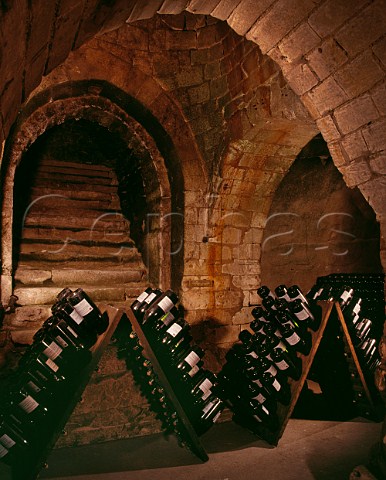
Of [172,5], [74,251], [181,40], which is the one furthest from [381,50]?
[74,251]

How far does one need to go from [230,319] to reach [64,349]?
2422 millimetres

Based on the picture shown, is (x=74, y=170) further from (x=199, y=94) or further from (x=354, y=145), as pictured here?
(x=354, y=145)

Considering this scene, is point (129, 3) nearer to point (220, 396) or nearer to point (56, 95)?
point (56, 95)

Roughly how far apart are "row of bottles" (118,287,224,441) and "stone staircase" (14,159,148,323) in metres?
1.36

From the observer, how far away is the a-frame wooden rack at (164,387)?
2.44 m

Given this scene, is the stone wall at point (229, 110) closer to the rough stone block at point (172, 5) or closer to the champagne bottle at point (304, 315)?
the rough stone block at point (172, 5)

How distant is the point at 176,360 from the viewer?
3.10m

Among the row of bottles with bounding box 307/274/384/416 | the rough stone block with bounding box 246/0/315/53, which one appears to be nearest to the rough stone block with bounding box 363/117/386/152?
the rough stone block with bounding box 246/0/315/53

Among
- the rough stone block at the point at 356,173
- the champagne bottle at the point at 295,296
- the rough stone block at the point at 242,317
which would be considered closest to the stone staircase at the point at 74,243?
the rough stone block at the point at 242,317

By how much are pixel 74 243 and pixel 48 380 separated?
239 cm

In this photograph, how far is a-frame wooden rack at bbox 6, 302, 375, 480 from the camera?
2.44m

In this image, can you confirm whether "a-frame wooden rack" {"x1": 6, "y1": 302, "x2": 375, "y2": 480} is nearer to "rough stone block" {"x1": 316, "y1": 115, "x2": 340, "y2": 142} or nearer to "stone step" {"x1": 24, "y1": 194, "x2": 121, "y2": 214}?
"rough stone block" {"x1": 316, "y1": 115, "x2": 340, "y2": 142}

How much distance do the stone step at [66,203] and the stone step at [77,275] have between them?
896 mm

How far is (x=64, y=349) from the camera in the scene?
271 centimetres
